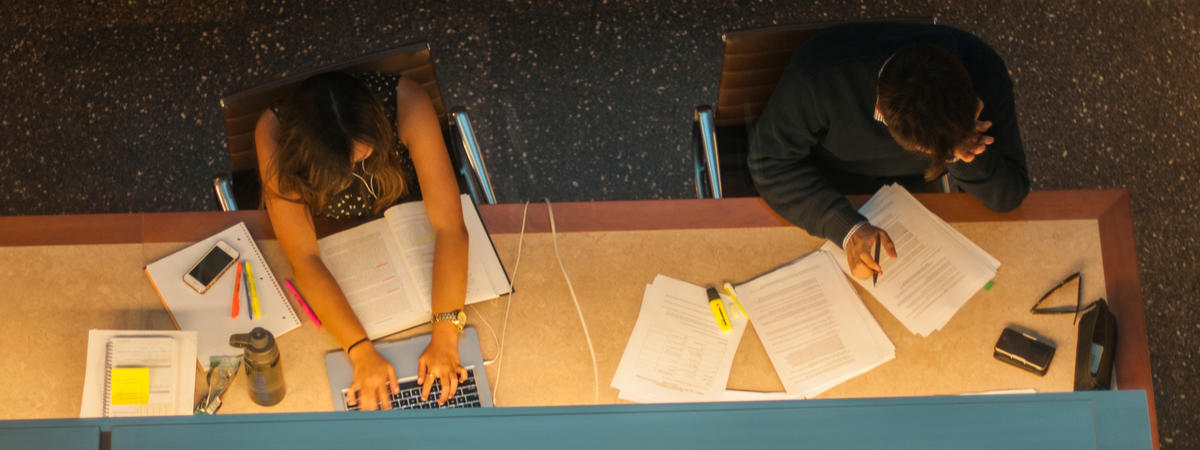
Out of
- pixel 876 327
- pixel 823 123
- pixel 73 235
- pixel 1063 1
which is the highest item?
pixel 1063 1

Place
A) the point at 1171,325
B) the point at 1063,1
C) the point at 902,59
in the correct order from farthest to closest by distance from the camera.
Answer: the point at 1063,1 < the point at 1171,325 < the point at 902,59

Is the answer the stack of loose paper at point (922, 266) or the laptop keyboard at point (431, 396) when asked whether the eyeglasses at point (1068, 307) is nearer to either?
the stack of loose paper at point (922, 266)

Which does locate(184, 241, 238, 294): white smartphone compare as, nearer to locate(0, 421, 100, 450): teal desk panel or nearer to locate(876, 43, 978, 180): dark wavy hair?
locate(0, 421, 100, 450): teal desk panel

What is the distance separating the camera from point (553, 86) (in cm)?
231

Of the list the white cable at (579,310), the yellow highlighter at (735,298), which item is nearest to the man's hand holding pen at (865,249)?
the yellow highlighter at (735,298)

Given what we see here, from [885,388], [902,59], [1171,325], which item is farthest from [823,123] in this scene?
[1171,325]

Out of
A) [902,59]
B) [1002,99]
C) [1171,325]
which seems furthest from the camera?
[1171,325]

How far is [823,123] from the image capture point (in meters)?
1.48

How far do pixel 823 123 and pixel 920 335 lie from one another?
0.44 meters

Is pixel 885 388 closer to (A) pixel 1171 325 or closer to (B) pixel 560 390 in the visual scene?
(B) pixel 560 390

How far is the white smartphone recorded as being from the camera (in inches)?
57.7

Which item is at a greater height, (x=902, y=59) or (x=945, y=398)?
(x=902, y=59)

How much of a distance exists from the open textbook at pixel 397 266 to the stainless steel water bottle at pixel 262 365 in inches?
6.8

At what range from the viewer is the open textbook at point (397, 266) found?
1484 millimetres
